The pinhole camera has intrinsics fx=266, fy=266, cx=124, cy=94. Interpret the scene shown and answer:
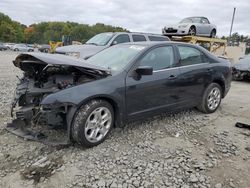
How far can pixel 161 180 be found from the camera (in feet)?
10.5

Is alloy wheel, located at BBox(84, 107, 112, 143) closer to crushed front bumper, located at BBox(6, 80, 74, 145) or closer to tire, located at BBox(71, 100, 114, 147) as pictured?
tire, located at BBox(71, 100, 114, 147)

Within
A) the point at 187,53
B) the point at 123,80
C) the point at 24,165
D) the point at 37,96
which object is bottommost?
the point at 24,165

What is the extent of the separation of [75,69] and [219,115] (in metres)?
3.51

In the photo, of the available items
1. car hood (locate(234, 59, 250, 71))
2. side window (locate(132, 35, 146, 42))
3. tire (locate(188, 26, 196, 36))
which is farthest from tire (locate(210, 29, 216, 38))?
side window (locate(132, 35, 146, 42))

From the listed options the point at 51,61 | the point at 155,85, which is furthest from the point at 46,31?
the point at 51,61

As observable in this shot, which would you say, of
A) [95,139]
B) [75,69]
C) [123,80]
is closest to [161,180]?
[95,139]

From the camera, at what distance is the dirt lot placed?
3154 millimetres

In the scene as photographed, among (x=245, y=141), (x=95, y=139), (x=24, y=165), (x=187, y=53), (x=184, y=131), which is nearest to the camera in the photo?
(x=24, y=165)

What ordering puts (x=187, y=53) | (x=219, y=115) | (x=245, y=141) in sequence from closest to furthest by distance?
1. (x=245, y=141)
2. (x=187, y=53)
3. (x=219, y=115)

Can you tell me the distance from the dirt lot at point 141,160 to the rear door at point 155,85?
1.52ft

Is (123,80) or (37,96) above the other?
(123,80)

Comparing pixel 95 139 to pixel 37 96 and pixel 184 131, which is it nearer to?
pixel 37 96

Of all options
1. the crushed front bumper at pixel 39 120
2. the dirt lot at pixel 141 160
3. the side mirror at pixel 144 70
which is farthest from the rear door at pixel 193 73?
the crushed front bumper at pixel 39 120

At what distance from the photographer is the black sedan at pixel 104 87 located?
3662mm
